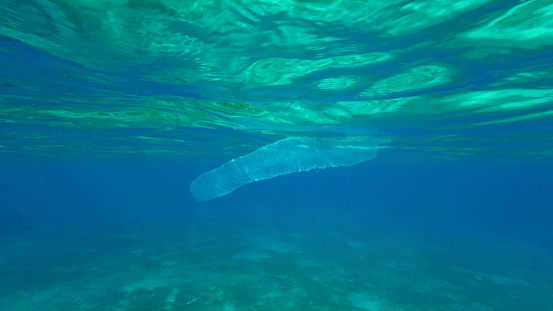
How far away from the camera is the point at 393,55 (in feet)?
29.1

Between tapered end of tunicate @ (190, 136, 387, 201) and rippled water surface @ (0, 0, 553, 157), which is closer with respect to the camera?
rippled water surface @ (0, 0, 553, 157)

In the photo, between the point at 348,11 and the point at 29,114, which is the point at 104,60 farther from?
the point at 29,114

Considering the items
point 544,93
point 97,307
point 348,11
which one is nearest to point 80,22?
point 348,11

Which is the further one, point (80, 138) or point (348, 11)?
point (80, 138)

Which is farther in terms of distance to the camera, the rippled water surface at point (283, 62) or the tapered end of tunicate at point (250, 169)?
the tapered end of tunicate at point (250, 169)

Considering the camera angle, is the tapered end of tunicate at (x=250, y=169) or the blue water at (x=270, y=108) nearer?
the blue water at (x=270, y=108)

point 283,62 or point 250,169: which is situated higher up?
point 283,62

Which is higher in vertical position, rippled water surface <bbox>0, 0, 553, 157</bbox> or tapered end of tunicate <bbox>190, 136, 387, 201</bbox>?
rippled water surface <bbox>0, 0, 553, 157</bbox>

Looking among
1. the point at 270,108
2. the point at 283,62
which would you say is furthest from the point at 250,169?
the point at 283,62

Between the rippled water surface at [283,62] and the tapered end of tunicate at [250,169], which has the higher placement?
the rippled water surface at [283,62]

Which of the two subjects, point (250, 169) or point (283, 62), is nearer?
point (283, 62)

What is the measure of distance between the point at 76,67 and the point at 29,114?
10.6 m

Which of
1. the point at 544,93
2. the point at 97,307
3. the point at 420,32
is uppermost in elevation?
Result: the point at 420,32

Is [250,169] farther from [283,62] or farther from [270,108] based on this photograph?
[283,62]
